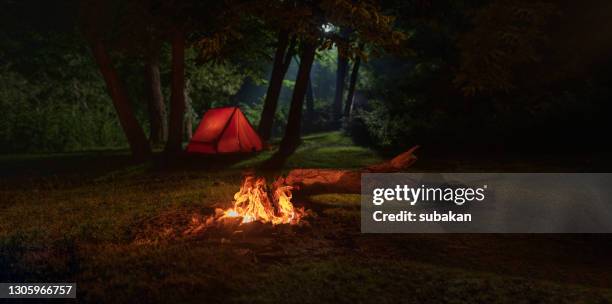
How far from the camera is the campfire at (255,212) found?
25.9 feet

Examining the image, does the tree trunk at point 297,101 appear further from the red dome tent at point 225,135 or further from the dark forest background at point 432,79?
the dark forest background at point 432,79

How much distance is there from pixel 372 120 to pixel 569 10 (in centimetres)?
849

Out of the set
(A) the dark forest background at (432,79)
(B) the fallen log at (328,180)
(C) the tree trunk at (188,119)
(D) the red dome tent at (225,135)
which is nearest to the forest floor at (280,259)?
(B) the fallen log at (328,180)

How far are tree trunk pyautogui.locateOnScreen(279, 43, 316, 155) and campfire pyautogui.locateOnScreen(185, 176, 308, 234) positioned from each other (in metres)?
10.5

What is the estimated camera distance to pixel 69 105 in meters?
27.2

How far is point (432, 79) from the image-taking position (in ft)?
72.1

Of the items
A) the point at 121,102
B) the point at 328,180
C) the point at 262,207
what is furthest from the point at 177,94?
the point at 262,207

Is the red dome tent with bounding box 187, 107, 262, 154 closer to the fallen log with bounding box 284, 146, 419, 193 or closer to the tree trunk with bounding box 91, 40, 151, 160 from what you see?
the tree trunk with bounding box 91, 40, 151, 160

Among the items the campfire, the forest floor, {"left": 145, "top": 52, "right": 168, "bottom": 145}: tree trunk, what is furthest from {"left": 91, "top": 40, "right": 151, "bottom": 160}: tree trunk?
the campfire

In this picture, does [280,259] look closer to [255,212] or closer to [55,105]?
[255,212]

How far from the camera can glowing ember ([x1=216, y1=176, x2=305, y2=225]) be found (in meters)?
8.06

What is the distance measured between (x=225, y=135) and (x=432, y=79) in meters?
9.30

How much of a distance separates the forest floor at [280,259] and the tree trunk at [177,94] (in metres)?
6.46

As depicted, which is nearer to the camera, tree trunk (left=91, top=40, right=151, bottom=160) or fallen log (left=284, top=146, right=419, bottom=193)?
fallen log (left=284, top=146, right=419, bottom=193)
